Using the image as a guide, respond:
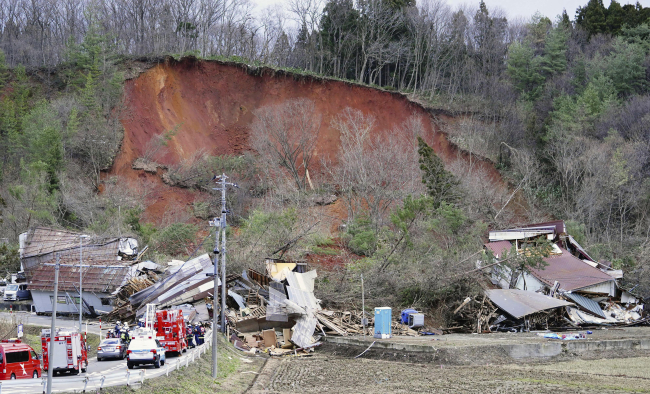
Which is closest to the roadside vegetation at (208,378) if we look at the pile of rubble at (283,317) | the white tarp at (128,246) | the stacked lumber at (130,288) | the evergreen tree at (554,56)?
the pile of rubble at (283,317)

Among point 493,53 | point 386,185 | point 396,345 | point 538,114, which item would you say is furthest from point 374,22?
point 396,345

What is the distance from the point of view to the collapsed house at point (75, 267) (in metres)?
34.5

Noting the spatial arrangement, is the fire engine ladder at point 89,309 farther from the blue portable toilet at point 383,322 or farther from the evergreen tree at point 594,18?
the evergreen tree at point 594,18

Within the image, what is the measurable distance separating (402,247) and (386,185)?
13.3 metres

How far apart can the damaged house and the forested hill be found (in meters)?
2.11

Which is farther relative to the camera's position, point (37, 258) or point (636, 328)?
point (37, 258)

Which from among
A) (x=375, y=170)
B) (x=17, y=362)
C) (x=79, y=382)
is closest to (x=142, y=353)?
(x=17, y=362)

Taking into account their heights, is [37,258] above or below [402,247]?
below

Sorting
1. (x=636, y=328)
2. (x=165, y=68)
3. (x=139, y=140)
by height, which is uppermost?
(x=165, y=68)

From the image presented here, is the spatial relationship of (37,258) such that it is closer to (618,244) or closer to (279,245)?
(279,245)

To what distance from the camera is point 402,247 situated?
34.0 metres

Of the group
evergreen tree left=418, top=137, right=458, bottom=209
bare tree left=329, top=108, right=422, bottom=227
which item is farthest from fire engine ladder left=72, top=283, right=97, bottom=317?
evergreen tree left=418, top=137, right=458, bottom=209

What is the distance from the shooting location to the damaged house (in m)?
31.5

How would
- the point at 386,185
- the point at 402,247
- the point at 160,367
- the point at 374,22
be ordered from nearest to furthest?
the point at 160,367 < the point at 402,247 < the point at 386,185 < the point at 374,22
